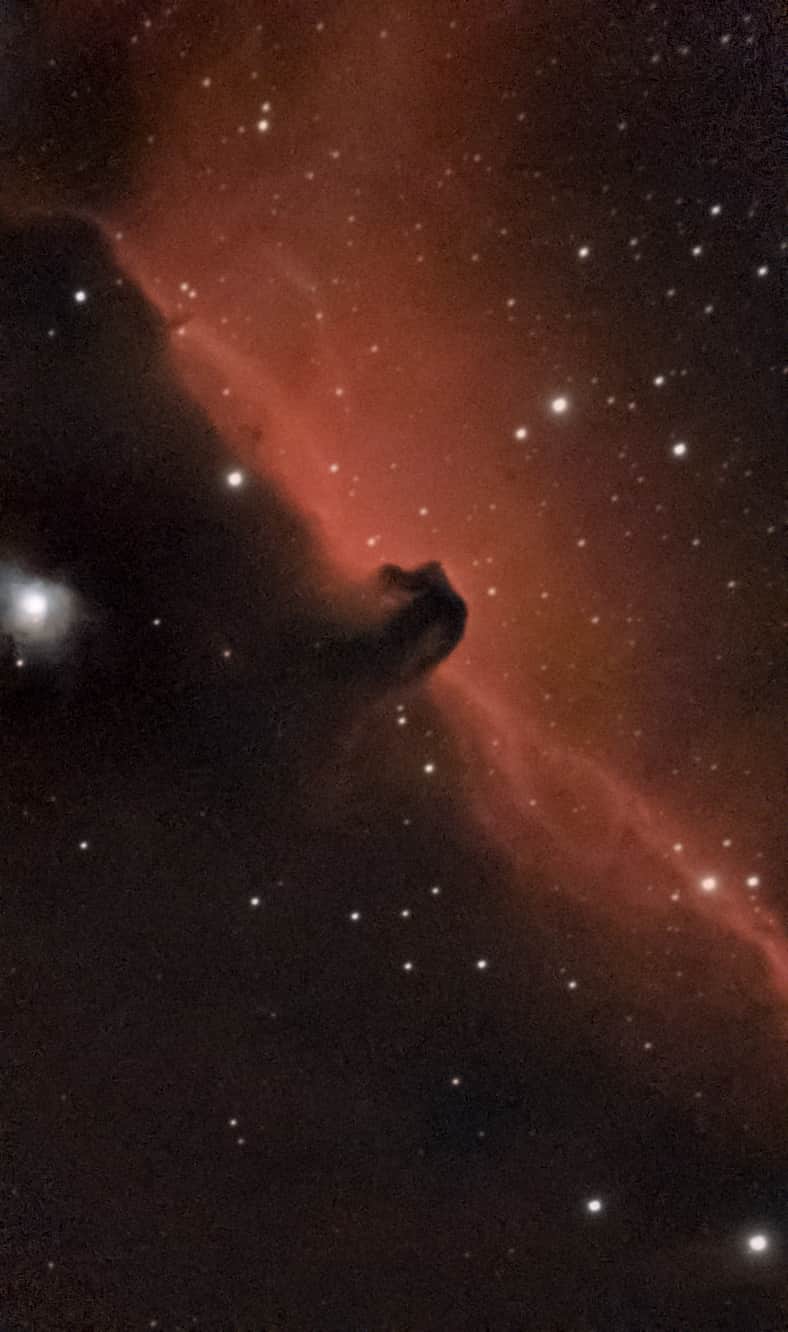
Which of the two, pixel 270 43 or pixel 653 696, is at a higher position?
pixel 270 43

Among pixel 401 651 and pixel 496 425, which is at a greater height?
pixel 496 425

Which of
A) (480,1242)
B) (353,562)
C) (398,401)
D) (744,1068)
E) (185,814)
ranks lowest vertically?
(480,1242)

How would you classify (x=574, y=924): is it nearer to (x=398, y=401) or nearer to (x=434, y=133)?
(x=398, y=401)

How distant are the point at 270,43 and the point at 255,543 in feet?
→ 1.39

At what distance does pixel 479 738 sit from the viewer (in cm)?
91

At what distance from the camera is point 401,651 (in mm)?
900

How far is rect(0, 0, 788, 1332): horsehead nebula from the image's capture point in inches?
33.1

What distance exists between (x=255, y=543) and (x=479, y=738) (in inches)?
11.0

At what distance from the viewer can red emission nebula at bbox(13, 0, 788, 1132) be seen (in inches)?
32.8

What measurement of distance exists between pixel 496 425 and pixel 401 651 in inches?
8.9

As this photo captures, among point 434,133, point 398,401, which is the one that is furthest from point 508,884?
point 434,133

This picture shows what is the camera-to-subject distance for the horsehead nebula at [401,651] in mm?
840

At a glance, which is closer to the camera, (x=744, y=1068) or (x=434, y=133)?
(x=434, y=133)

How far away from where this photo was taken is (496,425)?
Answer: 883mm
